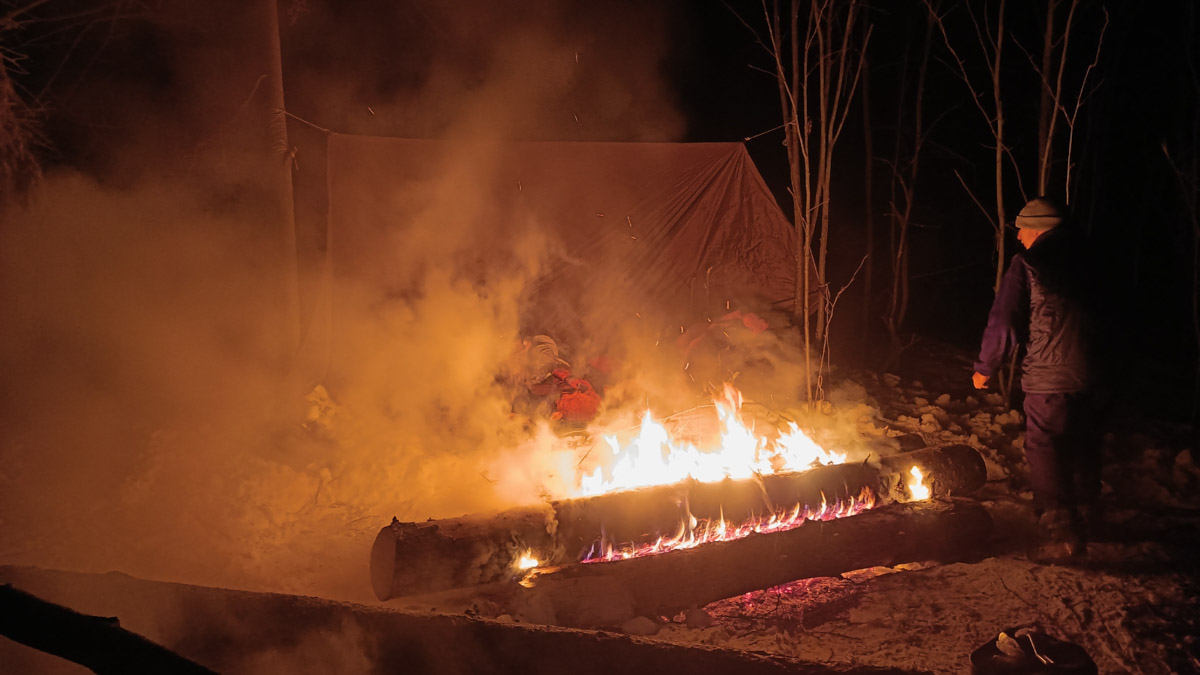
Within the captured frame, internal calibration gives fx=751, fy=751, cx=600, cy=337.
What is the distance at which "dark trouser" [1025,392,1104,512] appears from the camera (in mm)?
4367

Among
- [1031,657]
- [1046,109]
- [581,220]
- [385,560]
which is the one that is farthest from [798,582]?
[1046,109]

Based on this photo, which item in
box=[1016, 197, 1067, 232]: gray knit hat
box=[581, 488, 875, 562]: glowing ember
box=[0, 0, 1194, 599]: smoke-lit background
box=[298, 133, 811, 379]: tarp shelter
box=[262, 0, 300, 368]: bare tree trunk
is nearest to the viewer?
box=[581, 488, 875, 562]: glowing ember

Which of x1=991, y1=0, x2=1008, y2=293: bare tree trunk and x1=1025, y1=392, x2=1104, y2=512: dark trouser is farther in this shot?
x1=991, y1=0, x2=1008, y2=293: bare tree trunk

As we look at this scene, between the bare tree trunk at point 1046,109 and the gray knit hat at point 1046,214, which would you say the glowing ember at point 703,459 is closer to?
the gray knit hat at point 1046,214

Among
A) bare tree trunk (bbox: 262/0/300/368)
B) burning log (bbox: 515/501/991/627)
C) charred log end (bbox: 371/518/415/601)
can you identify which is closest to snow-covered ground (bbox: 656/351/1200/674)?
burning log (bbox: 515/501/991/627)

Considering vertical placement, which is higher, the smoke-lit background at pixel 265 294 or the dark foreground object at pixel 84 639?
the smoke-lit background at pixel 265 294

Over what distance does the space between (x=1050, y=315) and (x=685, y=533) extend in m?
2.49

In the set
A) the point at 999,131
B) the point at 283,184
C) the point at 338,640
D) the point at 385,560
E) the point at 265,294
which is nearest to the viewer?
the point at 338,640

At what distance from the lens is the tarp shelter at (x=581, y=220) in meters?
6.56

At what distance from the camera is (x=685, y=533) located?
4.11 meters

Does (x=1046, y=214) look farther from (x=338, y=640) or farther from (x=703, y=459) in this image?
(x=338, y=640)

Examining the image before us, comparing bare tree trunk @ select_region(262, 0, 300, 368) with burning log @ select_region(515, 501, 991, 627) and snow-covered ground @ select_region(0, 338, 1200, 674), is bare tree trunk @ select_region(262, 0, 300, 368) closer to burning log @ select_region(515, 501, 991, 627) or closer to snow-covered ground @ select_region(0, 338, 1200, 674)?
snow-covered ground @ select_region(0, 338, 1200, 674)

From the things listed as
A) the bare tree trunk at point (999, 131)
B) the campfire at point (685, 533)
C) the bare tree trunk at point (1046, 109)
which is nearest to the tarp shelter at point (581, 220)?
the bare tree trunk at point (999, 131)

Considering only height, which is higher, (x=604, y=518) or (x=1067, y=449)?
(x=1067, y=449)
